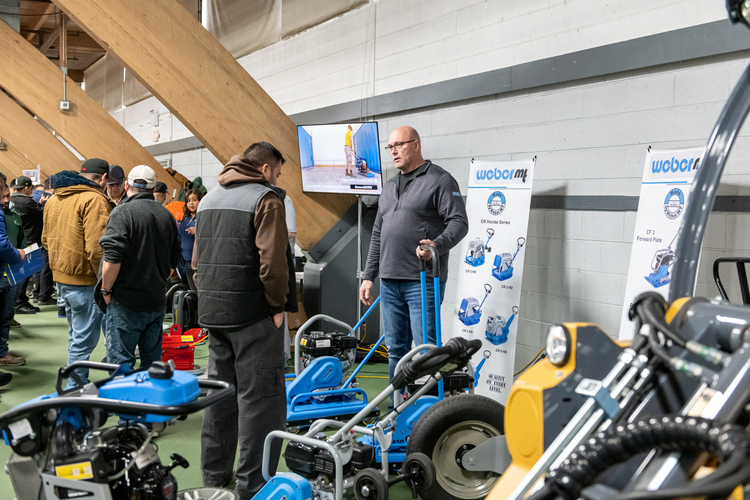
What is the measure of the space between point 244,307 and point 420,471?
1010 mm

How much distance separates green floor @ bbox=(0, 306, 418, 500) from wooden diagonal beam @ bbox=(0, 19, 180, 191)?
2.43 m

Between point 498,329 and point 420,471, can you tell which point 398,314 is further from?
point 420,471

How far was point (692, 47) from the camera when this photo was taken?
328cm

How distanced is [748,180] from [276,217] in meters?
2.34

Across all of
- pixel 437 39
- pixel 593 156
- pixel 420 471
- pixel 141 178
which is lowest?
pixel 420 471

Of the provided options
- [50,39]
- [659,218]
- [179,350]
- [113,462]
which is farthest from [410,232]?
[50,39]

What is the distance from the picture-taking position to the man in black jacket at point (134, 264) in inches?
131

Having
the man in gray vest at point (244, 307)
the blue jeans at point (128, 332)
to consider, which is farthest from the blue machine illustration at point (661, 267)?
the blue jeans at point (128, 332)

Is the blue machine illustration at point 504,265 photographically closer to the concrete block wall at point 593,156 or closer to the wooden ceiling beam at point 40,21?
the concrete block wall at point 593,156

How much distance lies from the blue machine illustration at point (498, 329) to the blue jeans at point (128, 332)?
2.10 m

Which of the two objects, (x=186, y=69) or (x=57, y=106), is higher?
(x=57, y=106)

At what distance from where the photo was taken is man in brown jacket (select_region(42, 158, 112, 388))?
374 cm

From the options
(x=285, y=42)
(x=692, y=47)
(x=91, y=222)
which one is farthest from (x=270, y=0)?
(x=692, y=47)

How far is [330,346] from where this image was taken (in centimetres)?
386
